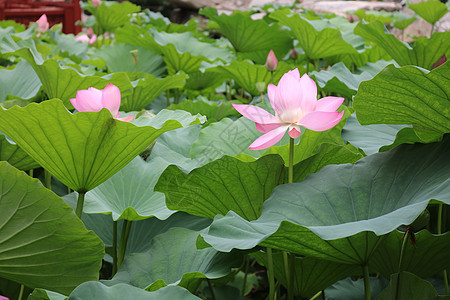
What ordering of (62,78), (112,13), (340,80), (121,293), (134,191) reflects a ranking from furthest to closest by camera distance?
1. (112,13)
2. (340,80)
3. (62,78)
4. (134,191)
5. (121,293)

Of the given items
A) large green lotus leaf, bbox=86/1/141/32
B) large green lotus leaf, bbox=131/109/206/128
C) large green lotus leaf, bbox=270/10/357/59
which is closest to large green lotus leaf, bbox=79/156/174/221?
large green lotus leaf, bbox=131/109/206/128

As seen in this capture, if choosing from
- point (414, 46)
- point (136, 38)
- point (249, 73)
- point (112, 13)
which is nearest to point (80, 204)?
point (249, 73)

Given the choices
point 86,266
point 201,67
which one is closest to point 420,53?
point 201,67

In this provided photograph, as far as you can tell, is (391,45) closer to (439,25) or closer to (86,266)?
(86,266)

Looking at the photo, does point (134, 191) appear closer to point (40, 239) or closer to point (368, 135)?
point (40, 239)

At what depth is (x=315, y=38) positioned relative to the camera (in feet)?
5.92

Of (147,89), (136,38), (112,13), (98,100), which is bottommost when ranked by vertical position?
(112,13)

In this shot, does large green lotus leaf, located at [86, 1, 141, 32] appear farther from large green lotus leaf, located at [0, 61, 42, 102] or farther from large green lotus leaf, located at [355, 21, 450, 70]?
large green lotus leaf, located at [355, 21, 450, 70]

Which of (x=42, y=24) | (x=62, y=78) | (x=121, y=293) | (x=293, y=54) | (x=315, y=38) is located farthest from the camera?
(x=42, y=24)

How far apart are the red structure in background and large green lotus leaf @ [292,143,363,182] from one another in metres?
3.28

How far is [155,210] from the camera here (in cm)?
88

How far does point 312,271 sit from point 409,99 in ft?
1.08

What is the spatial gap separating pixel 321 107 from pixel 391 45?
896 millimetres

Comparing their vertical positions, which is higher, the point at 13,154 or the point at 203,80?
the point at 13,154
